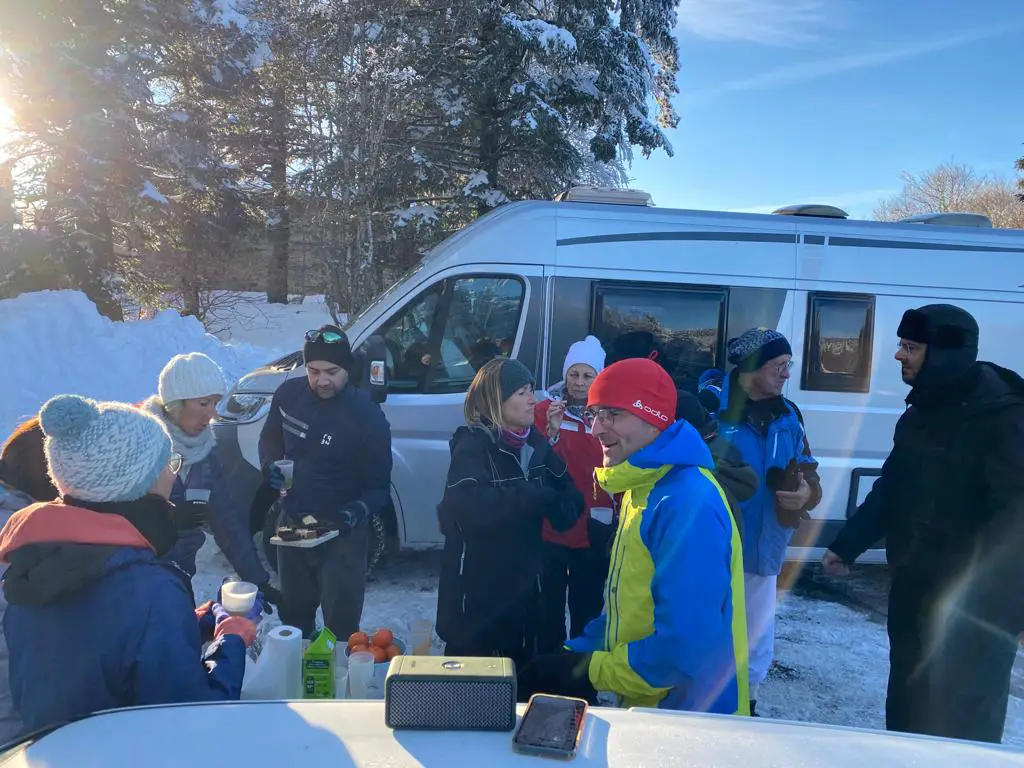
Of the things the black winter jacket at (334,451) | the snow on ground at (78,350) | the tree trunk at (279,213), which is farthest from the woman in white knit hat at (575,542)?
the tree trunk at (279,213)

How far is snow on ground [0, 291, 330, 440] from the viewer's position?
941cm

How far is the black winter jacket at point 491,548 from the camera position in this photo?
2670 millimetres

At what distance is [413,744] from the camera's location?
130 cm

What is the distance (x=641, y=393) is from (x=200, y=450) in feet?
7.20

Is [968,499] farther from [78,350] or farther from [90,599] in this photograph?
[78,350]

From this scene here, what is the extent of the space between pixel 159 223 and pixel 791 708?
607 inches

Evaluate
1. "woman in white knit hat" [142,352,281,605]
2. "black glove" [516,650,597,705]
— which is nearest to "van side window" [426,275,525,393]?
"woman in white knit hat" [142,352,281,605]

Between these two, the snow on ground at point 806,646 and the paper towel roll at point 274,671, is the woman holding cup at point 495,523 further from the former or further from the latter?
the snow on ground at point 806,646

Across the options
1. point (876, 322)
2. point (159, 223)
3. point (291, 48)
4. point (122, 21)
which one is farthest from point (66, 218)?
point (876, 322)

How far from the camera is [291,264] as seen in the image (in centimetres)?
2369

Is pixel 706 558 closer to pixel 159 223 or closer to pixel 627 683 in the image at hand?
pixel 627 683

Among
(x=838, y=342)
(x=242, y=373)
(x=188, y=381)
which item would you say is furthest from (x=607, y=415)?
(x=242, y=373)

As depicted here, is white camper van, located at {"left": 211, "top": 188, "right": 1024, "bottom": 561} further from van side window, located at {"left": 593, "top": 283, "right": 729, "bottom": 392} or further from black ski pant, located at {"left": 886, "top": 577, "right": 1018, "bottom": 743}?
black ski pant, located at {"left": 886, "top": 577, "right": 1018, "bottom": 743}

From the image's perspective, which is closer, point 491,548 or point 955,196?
point 491,548
